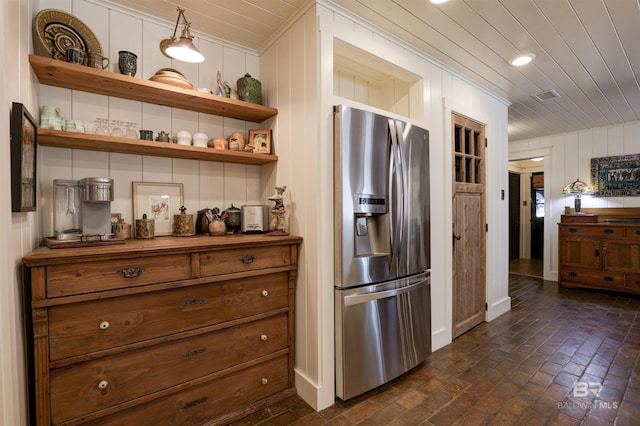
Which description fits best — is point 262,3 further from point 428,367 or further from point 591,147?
point 591,147

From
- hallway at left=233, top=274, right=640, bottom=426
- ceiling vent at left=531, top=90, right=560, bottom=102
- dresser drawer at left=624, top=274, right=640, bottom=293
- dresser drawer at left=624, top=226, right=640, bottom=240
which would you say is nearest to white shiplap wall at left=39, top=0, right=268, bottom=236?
hallway at left=233, top=274, right=640, bottom=426

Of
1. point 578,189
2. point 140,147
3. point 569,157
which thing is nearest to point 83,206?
point 140,147

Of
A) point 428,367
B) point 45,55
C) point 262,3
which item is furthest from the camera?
point 428,367

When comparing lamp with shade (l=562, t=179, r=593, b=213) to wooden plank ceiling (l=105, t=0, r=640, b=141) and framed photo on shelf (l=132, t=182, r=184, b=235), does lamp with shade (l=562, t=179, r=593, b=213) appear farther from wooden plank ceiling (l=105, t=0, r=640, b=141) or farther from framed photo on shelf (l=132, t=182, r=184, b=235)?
framed photo on shelf (l=132, t=182, r=184, b=235)

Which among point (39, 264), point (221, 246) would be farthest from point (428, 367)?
point (39, 264)

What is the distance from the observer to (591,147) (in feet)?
16.5

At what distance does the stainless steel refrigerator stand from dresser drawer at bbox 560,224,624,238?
3.93m

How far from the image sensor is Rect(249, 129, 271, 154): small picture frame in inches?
89.0

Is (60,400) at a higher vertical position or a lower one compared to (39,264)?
lower

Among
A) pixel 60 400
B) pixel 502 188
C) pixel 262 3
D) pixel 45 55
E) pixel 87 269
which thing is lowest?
pixel 60 400

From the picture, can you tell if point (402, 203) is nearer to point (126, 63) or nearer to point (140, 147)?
point (140, 147)

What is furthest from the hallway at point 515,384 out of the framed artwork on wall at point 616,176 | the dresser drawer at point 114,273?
the framed artwork on wall at point 616,176

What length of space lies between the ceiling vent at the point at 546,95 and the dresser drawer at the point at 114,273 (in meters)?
4.16

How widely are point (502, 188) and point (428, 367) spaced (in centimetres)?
240
